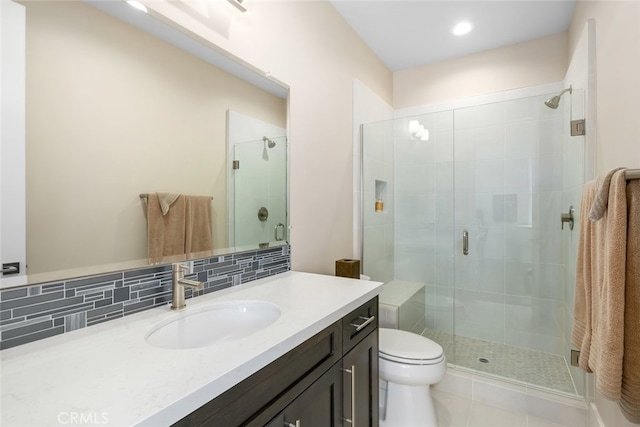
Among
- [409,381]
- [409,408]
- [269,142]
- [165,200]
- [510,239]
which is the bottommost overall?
[409,408]

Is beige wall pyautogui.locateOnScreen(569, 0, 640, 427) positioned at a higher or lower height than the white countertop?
higher

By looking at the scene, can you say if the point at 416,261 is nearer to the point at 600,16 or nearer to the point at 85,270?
the point at 600,16

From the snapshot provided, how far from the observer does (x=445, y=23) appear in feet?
7.41

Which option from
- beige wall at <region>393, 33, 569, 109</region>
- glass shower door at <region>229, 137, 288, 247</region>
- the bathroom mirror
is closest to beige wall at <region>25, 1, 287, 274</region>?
the bathroom mirror

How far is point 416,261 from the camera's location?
269 cm

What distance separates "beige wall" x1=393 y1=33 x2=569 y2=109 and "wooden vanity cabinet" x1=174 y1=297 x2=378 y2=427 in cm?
237

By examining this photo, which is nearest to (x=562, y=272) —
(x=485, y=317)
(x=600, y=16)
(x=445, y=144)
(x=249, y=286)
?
(x=485, y=317)

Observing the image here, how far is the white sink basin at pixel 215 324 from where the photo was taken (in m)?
0.91

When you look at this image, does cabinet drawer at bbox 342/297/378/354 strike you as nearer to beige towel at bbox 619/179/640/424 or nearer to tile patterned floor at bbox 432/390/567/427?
beige towel at bbox 619/179/640/424

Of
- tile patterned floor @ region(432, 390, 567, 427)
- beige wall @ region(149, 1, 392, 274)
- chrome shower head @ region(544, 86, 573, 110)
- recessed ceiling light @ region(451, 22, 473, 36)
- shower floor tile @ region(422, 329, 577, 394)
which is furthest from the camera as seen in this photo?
recessed ceiling light @ region(451, 22, 473, 36)

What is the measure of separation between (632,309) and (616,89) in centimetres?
99

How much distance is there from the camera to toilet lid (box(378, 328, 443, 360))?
1.62m

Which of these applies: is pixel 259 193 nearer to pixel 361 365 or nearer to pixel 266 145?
pixel 266 145

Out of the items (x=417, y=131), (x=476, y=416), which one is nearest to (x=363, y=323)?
(x=476, y=416)
